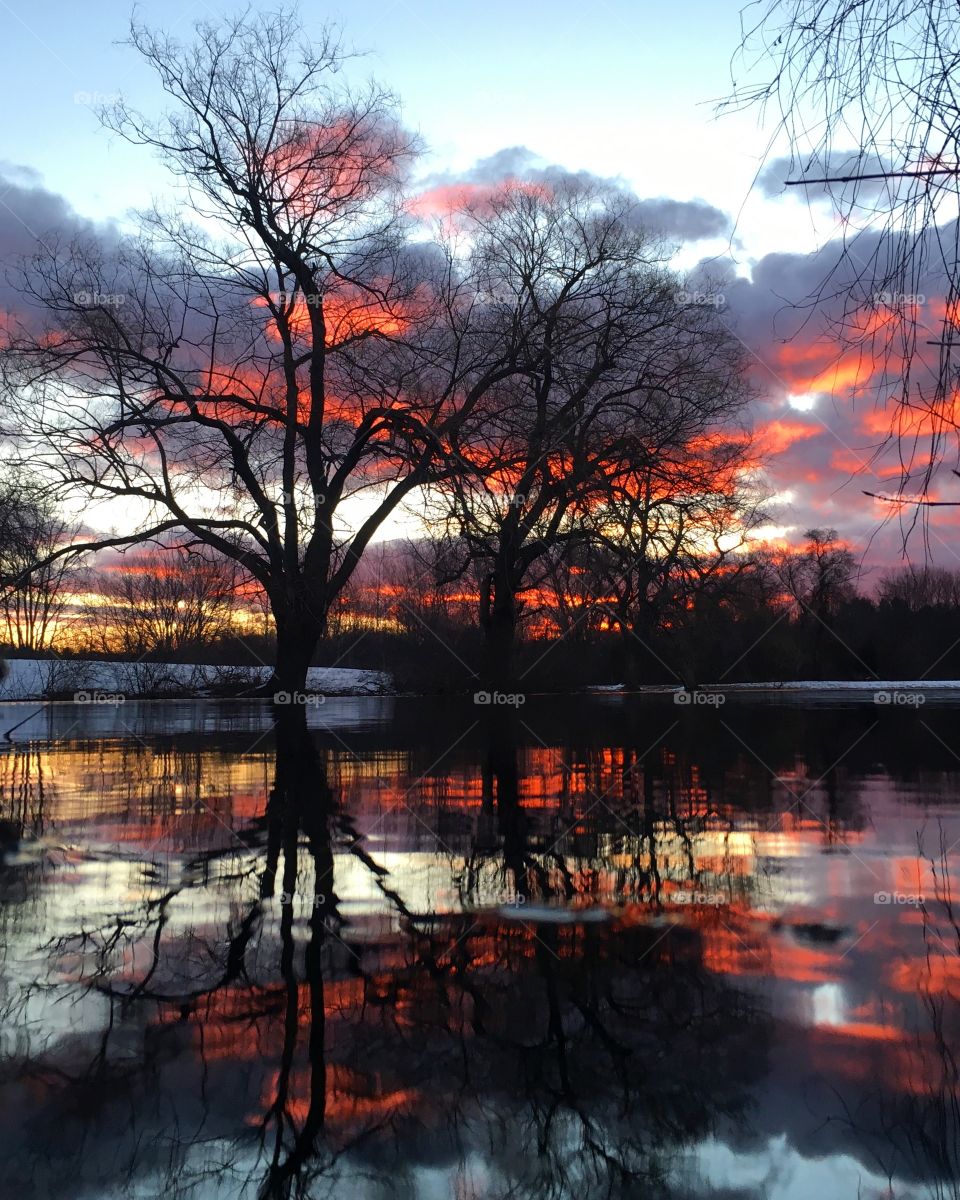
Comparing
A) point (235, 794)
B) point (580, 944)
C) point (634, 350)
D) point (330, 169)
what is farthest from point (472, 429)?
point (580, 944)

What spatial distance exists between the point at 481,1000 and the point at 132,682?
32.3m

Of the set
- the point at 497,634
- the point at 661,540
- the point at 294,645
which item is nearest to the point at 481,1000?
the point at 661,540

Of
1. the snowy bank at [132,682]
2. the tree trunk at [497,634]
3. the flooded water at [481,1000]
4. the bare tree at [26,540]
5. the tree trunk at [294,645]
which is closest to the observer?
the flooded water at [481,1000]

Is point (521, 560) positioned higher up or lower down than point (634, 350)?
lower down

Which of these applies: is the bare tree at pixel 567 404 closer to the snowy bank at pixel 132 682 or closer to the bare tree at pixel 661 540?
the bare tree at pixel 661 540

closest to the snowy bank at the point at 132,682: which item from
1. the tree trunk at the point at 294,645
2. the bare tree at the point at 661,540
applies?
the tree trunk at the point at 294,645

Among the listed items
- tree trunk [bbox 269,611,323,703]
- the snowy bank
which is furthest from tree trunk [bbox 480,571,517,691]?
the snowy bank

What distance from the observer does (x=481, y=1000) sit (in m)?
3.68

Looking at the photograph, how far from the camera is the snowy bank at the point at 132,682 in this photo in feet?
106

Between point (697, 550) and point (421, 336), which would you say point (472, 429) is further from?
point (697, 550)

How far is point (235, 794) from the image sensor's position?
912cm

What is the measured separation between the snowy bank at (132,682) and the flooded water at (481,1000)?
2499 centimetres

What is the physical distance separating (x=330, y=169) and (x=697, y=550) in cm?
1257

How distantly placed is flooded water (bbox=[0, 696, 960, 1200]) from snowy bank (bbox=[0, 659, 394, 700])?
24990 millimetres
